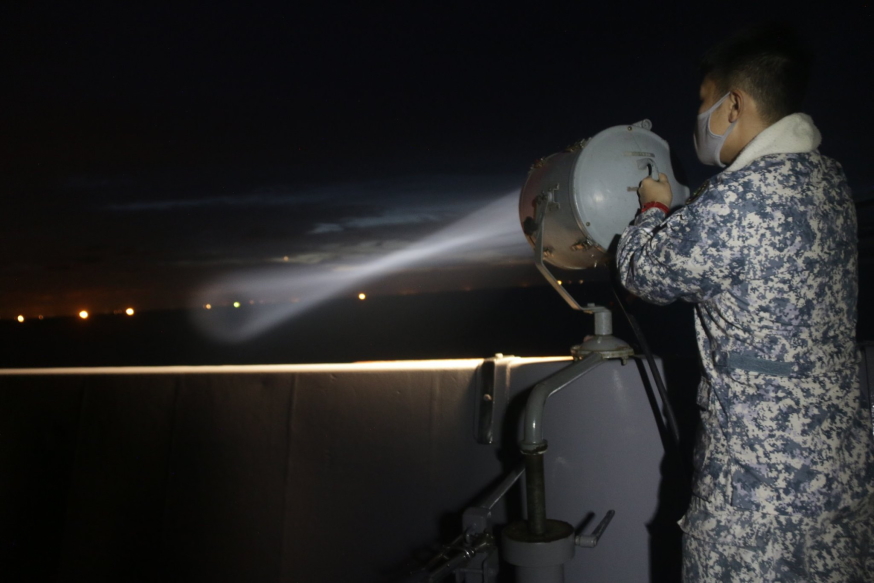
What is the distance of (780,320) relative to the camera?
185 centimetres

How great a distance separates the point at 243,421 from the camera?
3.75 m

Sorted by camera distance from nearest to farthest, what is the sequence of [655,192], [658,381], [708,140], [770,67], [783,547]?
[783,547], [770,67], [708,140], [655,192], [658,381]

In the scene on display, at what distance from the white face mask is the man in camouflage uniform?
0.13m

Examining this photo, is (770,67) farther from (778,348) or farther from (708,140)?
(778,348)

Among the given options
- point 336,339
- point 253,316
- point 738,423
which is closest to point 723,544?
point 738,423

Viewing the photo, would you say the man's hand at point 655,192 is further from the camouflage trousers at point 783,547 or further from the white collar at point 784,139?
the camouflage trousers at point 783,547

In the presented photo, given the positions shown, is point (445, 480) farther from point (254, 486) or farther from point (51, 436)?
point (51, 436)

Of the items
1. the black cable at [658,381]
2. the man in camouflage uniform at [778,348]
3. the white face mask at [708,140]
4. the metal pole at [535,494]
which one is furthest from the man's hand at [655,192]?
the metal pole at [535,494]

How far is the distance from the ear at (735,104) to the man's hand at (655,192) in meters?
0.35

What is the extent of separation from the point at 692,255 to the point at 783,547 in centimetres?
91

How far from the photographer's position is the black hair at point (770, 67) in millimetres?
1966

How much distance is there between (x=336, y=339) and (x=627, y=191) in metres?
68.7

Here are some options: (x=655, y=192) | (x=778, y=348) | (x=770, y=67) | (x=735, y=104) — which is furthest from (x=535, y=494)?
(x=770, y=67)

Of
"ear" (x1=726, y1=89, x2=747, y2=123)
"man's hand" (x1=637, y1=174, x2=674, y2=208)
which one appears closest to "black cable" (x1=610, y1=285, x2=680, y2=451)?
"man's hand" (x1=637, y1=174, x2=674, y2=208)
